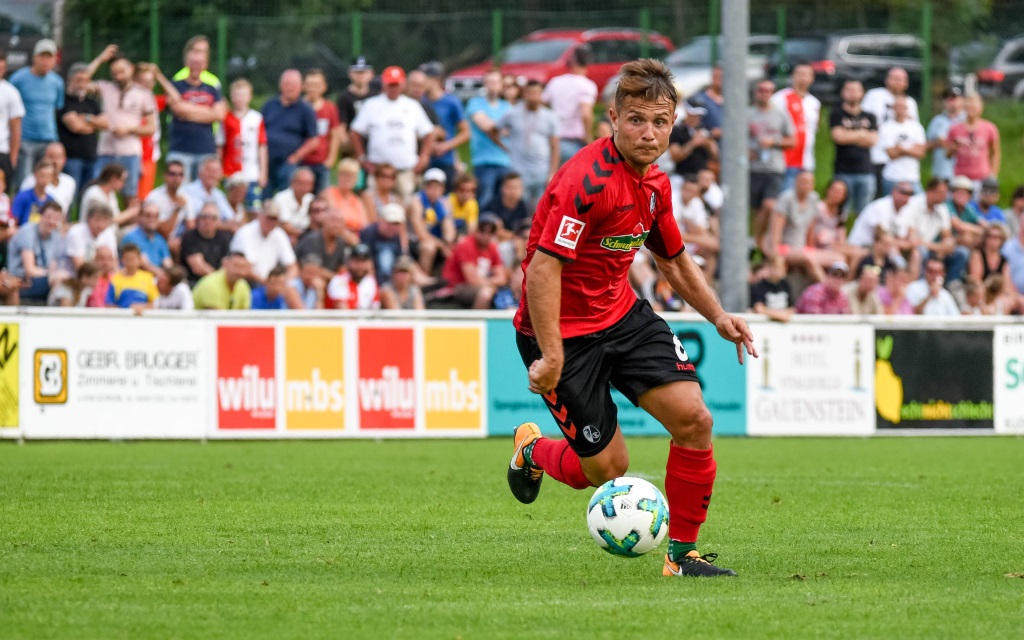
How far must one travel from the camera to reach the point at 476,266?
58.8 ft

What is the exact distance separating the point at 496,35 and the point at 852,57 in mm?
6136

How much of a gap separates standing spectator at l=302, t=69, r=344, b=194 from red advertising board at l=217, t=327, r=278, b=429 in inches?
156

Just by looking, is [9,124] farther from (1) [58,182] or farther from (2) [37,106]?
(1) [58,182]

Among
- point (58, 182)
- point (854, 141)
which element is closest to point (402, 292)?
point (58, 182)

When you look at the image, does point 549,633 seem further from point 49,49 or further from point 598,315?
point 49,49

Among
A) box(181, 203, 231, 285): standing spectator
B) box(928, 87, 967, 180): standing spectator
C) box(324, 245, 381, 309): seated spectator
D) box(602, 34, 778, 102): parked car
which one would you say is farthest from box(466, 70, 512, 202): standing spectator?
box(928, 87, 967, 180): standing spectator

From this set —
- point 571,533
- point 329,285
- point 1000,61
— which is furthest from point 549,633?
point 1000,61

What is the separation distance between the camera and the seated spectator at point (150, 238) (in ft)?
55.4

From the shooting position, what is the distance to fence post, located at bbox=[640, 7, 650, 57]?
81.4 ft

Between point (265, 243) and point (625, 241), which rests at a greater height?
point (265, 243)

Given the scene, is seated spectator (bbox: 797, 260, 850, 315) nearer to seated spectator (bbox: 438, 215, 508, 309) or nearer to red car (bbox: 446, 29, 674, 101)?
seated spectator (bbox: 438, 215, 508, 309)

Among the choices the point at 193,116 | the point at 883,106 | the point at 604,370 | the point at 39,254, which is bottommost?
the point at 604,370

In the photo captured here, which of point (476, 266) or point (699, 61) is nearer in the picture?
point (476, 266)

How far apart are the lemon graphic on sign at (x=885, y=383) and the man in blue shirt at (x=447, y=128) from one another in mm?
5851
